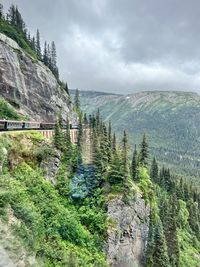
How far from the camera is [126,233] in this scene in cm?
4909

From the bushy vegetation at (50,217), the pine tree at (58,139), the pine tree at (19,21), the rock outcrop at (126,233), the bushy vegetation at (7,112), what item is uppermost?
the pine tree at (19,21)

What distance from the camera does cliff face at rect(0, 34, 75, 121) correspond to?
8669cm

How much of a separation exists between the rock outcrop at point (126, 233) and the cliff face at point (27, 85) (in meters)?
44.8

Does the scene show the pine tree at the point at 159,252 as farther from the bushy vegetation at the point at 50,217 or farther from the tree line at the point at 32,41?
the tree line at the point at 32,41

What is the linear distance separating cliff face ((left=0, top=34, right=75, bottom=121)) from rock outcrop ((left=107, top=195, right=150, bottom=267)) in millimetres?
44771

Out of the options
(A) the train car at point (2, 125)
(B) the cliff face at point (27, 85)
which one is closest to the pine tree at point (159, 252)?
(A) the train car at point (2, 125)

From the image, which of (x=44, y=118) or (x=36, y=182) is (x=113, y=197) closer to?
(x=36, y=182)

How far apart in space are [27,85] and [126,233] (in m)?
59.2

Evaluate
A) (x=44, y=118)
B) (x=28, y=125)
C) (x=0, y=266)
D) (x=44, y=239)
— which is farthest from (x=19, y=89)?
(x=0, y=266)

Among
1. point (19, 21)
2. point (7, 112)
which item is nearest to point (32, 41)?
point (19, 21)

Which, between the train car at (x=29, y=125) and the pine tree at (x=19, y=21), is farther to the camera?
the pine tree at (x=19, y=21)

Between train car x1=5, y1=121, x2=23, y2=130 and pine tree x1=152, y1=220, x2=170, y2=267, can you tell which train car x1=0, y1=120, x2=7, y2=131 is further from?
pine tree x1=152, y1=220, x2=170, y2=267

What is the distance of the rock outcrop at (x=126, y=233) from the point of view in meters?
45.1

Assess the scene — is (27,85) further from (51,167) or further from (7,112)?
(51,167)
